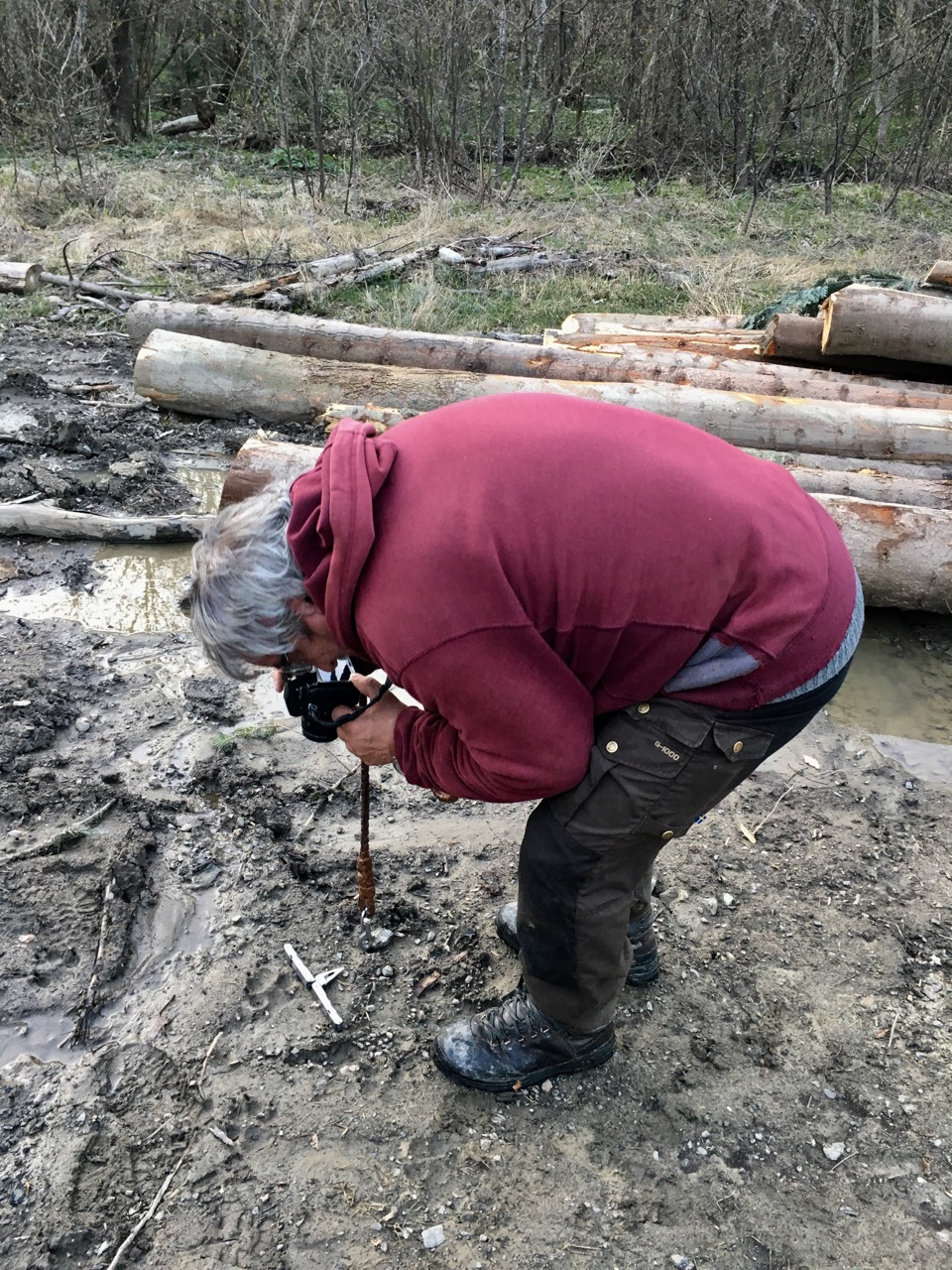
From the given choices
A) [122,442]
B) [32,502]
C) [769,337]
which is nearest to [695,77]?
[769,337]

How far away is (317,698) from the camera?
2.21m

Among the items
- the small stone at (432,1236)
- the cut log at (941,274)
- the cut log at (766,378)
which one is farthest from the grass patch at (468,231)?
the small stone at (432,1236)

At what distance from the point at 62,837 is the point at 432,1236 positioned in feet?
6.18

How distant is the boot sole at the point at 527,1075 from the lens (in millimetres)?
2514

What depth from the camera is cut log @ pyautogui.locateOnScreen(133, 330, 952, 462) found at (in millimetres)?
5750

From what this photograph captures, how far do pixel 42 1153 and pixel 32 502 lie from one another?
13.7 ft

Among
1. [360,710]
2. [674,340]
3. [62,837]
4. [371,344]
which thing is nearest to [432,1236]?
[360,710]

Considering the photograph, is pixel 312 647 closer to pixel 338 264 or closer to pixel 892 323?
pixel 892 323

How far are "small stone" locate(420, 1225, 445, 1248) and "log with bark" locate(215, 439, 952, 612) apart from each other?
3.48 meters

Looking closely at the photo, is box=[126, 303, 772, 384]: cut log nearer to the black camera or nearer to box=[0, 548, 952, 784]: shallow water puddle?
box=[0, 548, 952, 784]: shallow water puddle

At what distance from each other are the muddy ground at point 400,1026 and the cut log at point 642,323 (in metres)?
4.96

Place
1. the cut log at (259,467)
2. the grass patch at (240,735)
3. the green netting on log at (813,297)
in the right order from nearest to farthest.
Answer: the grass patch at (240,735) → the cut log at (259,467) → the green netting on log at (813,297)

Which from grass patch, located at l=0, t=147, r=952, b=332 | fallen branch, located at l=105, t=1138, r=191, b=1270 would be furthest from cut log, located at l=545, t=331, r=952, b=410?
fallen branch, located at l=105, t=1138, r=191, b=1270

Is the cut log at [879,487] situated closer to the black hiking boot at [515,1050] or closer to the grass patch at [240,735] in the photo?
the grass patch at [240,735]
